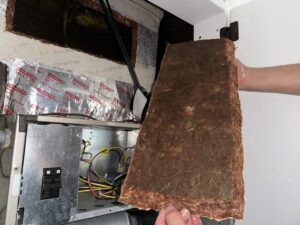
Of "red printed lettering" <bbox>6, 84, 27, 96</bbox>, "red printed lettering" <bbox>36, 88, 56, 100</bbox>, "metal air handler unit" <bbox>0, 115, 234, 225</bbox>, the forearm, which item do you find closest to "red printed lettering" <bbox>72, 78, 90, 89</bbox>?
"red printed lettering" <bbox>36, 88, 56, 100</bbox>

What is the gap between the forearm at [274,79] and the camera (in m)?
0.75

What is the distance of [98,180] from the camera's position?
49.7 inches

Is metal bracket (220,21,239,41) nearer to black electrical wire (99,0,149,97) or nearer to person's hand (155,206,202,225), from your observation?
black electrical wire (99,0,149,97)

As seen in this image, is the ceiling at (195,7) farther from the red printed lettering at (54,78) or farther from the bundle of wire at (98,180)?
the bundle of wire at (98,180)

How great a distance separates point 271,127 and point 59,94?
100 centimetres

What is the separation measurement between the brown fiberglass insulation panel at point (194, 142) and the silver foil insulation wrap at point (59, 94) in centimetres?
73

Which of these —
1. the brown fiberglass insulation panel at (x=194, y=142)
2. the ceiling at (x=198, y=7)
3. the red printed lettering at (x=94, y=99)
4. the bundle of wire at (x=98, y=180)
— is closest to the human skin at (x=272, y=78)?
the brown fiberglass insulation panel at (x=194, y=142)

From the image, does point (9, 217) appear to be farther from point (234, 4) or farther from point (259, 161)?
point (234, 4)

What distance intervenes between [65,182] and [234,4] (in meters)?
1.08

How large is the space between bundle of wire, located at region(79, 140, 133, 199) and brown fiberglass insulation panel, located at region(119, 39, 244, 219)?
564 mm

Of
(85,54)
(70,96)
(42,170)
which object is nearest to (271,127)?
(42,170)

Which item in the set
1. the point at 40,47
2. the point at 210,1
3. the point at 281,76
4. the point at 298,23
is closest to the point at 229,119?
the point at 281,76

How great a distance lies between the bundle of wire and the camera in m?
1.12

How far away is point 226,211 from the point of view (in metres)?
0.50
